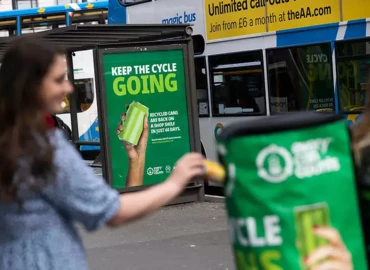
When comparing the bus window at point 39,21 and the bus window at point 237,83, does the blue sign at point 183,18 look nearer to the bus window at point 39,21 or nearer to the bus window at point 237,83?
the bus window at point 237,83

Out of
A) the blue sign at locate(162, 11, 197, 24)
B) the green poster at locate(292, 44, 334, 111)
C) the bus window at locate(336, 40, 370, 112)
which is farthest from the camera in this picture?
the blue sign at locate(162, 11, 197, 24)

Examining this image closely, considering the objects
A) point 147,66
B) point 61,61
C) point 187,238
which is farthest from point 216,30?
point 61,61

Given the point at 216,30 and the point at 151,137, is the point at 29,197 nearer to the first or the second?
the point at 151,137

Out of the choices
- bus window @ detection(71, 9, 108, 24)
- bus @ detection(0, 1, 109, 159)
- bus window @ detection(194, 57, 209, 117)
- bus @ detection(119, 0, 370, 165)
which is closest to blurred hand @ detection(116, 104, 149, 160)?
bus @ detection(119, 0, 370, 165)

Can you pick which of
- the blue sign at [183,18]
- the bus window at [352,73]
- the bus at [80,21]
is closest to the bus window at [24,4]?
the bus at [80,21]

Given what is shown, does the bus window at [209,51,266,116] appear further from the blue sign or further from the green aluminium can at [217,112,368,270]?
the green aluminium can at [217,112,368,270]

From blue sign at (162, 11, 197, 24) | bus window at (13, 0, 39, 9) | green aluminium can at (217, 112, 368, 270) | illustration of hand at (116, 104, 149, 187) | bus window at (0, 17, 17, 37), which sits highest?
bus window at (13, 0, 39, 9)

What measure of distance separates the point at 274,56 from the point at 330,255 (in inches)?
369

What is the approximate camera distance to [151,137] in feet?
38.8

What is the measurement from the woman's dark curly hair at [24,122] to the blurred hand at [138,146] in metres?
8.87

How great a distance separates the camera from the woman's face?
272 centimetres

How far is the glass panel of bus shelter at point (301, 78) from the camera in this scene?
11125mm

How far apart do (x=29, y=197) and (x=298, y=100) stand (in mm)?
9250

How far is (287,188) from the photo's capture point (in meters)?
2.71
